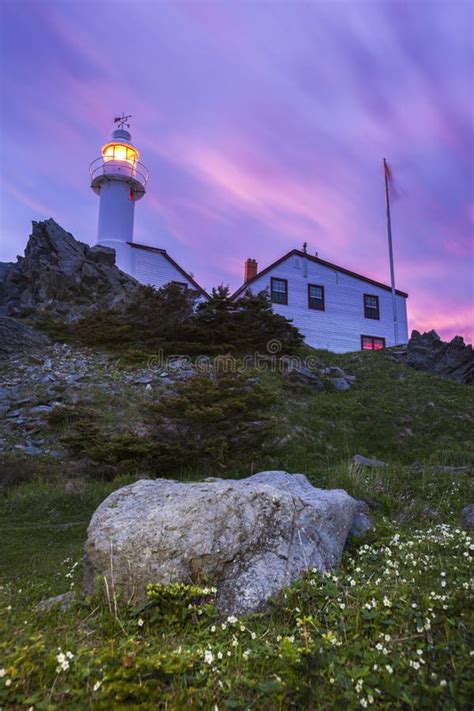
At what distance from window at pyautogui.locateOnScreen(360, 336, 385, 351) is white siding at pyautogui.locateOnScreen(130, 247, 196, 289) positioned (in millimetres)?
13582

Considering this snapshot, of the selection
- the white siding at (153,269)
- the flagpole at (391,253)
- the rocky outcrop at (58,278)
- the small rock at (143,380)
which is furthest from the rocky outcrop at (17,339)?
the flagpole at (391,253)

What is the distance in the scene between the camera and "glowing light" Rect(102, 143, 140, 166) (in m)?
38.7

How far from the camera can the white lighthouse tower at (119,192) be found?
34906 millimetres

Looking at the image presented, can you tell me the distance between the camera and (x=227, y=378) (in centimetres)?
1127

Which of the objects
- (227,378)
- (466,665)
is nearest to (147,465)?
(227,378)

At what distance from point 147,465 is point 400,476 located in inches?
208

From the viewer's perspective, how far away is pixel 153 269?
34000mm

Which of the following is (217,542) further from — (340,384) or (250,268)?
(250,268)

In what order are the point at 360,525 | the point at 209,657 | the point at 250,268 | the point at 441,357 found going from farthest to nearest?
the point at 250,268, the point at 441,357, the point at 360,525, the point at 209,657

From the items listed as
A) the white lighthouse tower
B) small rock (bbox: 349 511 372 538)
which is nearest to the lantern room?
the white lighthouse tower

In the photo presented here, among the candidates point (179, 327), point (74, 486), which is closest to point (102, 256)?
point (179, 327)

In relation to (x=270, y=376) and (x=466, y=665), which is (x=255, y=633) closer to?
(x=466, y=665)

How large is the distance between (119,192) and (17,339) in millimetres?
21303

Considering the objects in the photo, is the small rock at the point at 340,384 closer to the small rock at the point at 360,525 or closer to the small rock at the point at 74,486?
the small rock at the point at 74,486
